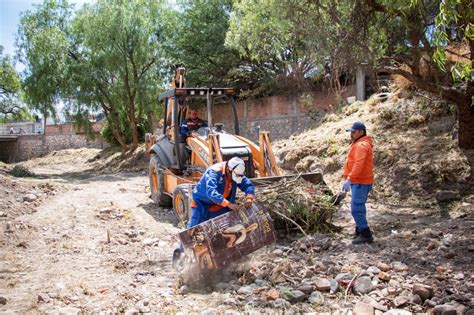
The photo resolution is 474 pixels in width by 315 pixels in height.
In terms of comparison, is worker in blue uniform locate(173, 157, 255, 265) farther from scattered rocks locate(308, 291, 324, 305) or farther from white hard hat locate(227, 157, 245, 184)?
scattered rocks locate(308, 291, 324, 305)

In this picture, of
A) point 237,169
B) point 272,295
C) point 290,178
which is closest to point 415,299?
point 272,295

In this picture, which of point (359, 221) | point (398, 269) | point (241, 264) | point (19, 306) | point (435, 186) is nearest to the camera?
point (19, 306)

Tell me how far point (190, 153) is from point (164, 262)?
130 inches

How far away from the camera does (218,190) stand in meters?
5.27

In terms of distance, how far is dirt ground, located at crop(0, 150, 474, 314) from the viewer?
4.16 meters

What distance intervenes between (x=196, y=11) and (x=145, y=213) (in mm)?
16234

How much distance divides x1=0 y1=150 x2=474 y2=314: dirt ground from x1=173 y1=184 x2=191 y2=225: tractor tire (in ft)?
0.92

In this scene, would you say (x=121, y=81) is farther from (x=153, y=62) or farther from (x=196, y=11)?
(x=196, y=11)

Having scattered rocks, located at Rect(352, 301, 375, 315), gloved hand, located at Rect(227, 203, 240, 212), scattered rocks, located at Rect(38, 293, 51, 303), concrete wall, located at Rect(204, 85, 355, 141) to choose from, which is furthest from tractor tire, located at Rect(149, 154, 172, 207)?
concrete wall, located at Rect(204, 85, 355, 141)

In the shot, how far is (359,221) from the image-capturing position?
5875 millimetres

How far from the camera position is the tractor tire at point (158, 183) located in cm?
916

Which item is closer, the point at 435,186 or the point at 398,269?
the point at 398,269

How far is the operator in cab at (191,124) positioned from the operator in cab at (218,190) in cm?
356

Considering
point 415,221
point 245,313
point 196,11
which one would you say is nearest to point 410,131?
point 415,221
